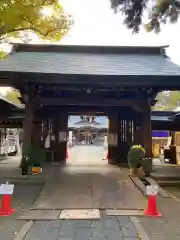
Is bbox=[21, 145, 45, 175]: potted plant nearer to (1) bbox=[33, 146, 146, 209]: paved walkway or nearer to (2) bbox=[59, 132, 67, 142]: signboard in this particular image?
(1) bbox=[33, 146, 146, 209]: paved walkway

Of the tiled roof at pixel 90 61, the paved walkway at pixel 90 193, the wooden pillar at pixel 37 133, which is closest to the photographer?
the paved walkway at pixel 90 193

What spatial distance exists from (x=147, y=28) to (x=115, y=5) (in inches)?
36.1

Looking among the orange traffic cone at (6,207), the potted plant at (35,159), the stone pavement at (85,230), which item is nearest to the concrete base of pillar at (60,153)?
the potted plant at (35,159)

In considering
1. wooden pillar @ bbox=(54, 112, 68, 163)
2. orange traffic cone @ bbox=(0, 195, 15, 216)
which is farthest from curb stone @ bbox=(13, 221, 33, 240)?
wooden pillar @ bbox=(54, 112, 68, 163)

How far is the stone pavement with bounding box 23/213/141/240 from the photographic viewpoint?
4.94m

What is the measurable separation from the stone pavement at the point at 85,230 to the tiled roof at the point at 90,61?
4.96 metres

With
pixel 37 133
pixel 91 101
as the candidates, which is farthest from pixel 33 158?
pixel 37 133

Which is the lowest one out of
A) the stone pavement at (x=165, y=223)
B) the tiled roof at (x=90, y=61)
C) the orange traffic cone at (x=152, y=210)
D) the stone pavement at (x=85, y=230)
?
the stone pavement at (x=165, y=223)

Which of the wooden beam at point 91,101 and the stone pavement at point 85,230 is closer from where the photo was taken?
the stone pavement at point 85,230

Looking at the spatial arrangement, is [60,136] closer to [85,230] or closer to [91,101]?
[91,101]

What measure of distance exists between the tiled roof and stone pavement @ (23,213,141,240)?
4.96 metres

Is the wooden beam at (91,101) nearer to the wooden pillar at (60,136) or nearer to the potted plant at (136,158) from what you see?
the potted plant at (136,158)

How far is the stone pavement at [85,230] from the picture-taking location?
4.94 metres

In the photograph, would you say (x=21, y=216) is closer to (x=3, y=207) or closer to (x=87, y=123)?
(x=3, y=207)
